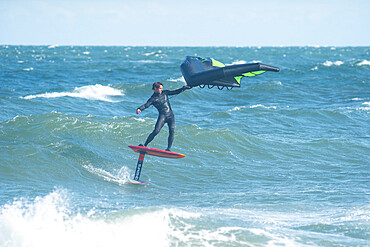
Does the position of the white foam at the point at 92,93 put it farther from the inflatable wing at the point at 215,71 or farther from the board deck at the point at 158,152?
the inflatable wing at the point at 215,71

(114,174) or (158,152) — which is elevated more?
(158,152)

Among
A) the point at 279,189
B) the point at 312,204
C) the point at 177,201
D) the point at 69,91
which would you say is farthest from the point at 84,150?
the point at 69,91

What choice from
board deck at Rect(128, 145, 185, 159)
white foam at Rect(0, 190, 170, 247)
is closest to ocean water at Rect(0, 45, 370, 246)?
white foam at Rect(0, 190, 170, 247)

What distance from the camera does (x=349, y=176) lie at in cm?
1202

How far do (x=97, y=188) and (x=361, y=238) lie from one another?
5.84m

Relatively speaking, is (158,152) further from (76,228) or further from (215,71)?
(76,228)

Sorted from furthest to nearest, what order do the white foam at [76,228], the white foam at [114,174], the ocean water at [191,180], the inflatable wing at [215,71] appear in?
the white foam at [114,174] → the inflatable wing at [215,71] → the ocean water at [191,180] → the white foam at [76,228]

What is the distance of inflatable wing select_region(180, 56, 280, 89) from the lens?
945cm

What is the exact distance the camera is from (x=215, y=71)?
962cm

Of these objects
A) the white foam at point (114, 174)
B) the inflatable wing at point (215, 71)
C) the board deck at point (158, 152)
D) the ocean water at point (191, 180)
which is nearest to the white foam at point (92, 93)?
the ocean water at point (191, 180)

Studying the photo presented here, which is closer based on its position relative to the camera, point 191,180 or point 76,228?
point 76,228

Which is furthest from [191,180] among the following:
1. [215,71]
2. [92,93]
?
[92,93]

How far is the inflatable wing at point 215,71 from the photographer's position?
31.0 feet

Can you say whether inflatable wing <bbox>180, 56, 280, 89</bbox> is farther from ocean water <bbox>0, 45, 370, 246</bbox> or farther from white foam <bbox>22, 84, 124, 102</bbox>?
white foam <bbox>22, 84, 124, 102</bbox>
